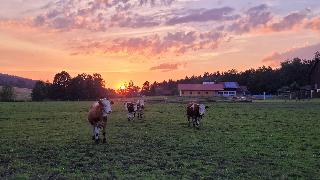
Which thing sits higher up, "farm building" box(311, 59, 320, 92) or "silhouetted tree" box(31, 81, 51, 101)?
"farm building" box(311, 59, 320, 92)

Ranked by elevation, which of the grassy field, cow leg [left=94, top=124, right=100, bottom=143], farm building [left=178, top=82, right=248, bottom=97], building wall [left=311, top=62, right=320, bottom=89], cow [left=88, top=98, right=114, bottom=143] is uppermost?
building wall [left=311, top=62, right=320, bottom=89]

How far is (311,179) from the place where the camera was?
13.4 meters

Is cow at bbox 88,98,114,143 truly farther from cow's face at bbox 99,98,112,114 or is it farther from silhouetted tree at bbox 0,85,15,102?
silhouetted tree at bbox 0,85,15,102

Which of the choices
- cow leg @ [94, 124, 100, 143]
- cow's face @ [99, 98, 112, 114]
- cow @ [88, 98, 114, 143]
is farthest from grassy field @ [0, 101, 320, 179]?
cow's face @ [99, 98, 112, 114]

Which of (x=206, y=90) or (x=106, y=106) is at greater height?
(x=206, y=90)

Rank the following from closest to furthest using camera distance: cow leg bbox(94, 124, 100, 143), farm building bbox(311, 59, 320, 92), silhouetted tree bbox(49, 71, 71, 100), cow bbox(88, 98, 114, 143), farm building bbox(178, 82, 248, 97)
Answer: cow leg bbox(94, 124, 100, 143), cow bbox(88, 98, 114, 143), farm building bbox(311, 59, 320, 92), silhouetted tree bbox(49, 71, 71, 100), farm building bbox(178, 82, 248, 97)

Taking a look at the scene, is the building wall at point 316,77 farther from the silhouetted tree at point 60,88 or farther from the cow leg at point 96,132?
the cow leg at point 96,132

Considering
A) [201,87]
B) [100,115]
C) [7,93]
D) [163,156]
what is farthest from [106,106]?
[201,87]

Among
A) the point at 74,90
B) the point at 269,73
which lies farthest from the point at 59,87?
the point at 269,73

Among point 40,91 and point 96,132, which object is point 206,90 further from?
point 96,132

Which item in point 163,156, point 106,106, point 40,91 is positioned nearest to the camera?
point 163,156

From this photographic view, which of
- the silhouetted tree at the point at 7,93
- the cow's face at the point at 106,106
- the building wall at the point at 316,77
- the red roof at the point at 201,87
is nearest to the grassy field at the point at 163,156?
the cow's face at the point at 106,106

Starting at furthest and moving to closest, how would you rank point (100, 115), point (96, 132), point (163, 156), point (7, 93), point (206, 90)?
point (206, 90)
point (7, 93)
point (100, 115)
point (96, 132)
point (163, 156)

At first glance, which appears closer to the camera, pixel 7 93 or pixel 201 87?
pixel 7 93
